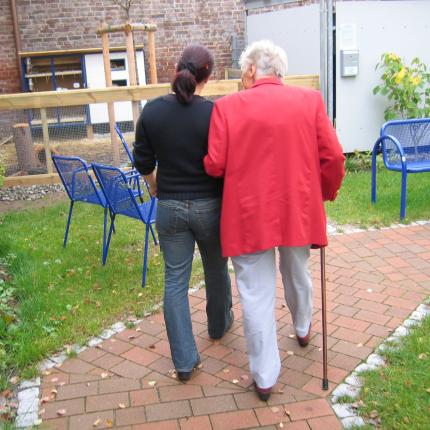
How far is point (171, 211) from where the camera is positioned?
9.61ft

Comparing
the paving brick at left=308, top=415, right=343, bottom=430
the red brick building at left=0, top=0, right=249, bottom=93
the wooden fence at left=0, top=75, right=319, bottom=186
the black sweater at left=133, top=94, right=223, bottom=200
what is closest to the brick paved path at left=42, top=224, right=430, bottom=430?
the paving brick at left=308, top=415, right=343, bottom=430

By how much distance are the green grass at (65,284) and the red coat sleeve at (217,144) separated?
1562mm

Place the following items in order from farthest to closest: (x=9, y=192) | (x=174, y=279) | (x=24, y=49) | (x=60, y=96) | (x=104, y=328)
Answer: (x=24, y=49), (x=9, y=192), (x=60, y=96), (x=104, y=328), (x=174, y=279)

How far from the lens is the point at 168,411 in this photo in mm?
2922

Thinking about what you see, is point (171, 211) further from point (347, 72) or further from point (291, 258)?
point (347, 72)

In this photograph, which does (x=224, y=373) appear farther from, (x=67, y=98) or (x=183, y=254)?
(x=67, y=98)

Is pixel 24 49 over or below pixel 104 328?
over

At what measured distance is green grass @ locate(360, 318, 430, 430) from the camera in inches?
107

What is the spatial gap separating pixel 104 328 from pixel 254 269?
4.60ft

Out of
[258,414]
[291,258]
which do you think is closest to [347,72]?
[291,258]

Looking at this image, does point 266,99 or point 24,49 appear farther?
point 24,49

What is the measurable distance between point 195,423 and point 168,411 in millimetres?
172

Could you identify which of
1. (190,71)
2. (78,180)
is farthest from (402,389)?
(78,180)

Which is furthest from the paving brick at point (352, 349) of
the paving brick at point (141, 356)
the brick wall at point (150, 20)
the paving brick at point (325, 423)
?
the brick wall at point (150, 20)
